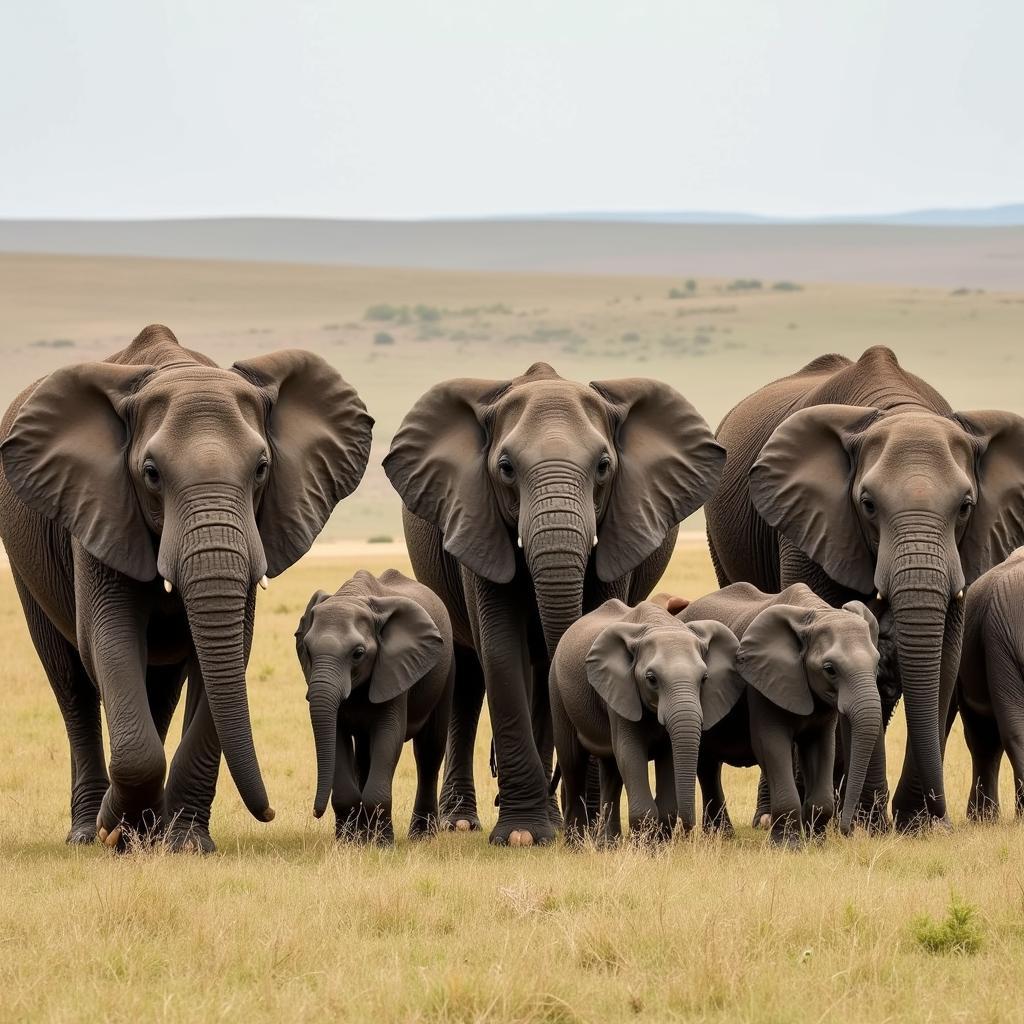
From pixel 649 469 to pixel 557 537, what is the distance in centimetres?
142

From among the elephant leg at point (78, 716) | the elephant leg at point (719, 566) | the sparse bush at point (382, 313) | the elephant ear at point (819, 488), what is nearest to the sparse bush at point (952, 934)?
the elephant ear at point (819, 488)

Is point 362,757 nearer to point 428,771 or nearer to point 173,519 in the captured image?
point 428,771

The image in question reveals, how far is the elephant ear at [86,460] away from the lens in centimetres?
1143

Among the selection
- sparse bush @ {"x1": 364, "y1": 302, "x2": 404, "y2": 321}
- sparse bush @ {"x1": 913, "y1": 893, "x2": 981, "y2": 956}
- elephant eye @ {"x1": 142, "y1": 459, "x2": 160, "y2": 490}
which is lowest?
sparse bush @ {"x1": 364, "y1": 302, "x2": 404, "y2": 321}

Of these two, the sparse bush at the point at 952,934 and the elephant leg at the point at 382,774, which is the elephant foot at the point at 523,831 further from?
the sparse bush at the point at 952,934

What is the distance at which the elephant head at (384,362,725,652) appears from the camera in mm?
12258

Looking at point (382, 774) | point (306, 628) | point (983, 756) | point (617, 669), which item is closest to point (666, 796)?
point (617, 669)

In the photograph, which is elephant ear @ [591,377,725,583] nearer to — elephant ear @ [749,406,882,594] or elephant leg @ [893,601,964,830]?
elephant ear @ [749,406,882,594]

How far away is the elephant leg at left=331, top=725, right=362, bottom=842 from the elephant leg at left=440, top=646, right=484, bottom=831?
2018 mm

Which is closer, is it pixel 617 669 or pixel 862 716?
pixel 862 716

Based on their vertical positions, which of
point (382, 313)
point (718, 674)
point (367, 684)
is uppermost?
point (718, 674)

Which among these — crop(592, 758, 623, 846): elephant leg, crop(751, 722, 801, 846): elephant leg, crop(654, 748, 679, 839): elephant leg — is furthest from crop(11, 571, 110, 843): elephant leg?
crop(751, 722, 801, 846): elephant leg

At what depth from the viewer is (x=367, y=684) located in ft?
40.5

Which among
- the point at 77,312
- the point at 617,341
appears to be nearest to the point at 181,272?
the point at 77,312
